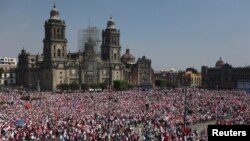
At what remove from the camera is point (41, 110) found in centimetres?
4378

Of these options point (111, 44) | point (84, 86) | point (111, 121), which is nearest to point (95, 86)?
point (84, 86)

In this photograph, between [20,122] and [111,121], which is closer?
[20,122]

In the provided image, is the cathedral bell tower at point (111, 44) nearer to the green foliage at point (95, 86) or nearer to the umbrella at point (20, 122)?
the green foliage at point (95, 86)

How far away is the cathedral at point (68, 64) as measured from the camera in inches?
4181

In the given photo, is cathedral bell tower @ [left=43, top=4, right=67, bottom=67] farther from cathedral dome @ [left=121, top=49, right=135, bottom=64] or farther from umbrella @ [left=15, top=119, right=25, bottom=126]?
umbrella @ [left=15, top=119, right=25, bottom=126]

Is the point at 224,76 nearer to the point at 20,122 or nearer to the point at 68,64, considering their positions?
the point at 68,64

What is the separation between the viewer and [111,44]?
123375mm

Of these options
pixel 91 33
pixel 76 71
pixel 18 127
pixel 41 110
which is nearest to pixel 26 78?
pixel 76 71

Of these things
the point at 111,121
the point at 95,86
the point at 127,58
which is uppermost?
the point at 127,58

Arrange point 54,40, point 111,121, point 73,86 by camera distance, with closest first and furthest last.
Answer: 1. point 111,121
2. point 73,86
3. point 54,40

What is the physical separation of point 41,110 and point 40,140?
16.2 meters

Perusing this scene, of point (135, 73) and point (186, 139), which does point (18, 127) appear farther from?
point (135, 73)

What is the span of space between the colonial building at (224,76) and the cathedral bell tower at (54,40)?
4791cm

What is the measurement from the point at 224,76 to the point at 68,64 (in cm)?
5242
